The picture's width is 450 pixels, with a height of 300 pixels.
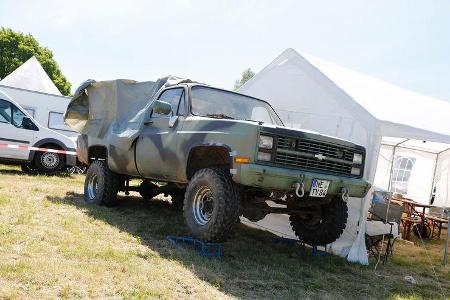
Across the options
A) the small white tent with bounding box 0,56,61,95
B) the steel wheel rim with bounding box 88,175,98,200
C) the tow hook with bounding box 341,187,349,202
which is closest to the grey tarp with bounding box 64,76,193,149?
the steel wheel rim with bounding box 88,175,98,200

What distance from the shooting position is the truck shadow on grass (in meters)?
4.36

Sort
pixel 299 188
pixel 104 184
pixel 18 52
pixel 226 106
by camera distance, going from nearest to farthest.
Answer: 1. pixel 299 188
2. pixel 226 106
3. pixel 104 184
4. pixel 18 52

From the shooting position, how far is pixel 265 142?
4.75 metres

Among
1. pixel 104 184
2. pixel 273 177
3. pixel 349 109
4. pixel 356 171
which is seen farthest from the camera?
pixel 104 184

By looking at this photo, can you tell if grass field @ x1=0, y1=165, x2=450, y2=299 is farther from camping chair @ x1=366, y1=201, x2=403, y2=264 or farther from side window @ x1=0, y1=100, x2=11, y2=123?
side window @ x1=0, y1=100, x2=11, y2=123

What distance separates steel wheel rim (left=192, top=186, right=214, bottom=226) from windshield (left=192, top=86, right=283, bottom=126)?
1.06m

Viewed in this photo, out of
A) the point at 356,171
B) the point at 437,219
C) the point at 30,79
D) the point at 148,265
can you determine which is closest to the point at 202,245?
the point at 148,265

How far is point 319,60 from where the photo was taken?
8.48m

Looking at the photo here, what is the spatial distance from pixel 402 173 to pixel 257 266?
10068 millimetres

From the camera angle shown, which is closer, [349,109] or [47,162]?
[349,109]

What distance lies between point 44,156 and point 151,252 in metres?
7.67

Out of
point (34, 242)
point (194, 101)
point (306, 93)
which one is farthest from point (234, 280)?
point (306, 93)

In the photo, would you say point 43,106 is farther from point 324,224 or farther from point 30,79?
point 324,224

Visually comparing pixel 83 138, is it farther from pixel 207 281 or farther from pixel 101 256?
pixel 207 281
